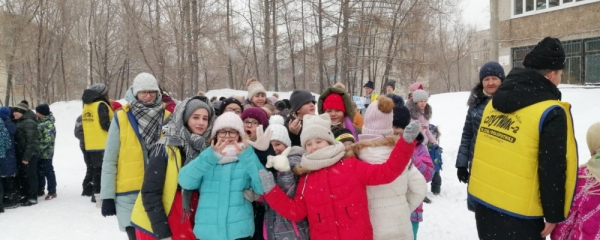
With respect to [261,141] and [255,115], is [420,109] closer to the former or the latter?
[255,115]

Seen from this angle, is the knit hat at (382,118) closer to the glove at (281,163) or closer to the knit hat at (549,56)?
the glove at (281,163)

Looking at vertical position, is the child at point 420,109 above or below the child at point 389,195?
above

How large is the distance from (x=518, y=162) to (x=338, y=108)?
5.89 feet

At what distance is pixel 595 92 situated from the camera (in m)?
13.2

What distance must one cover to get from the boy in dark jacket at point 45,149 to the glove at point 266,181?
671 cm

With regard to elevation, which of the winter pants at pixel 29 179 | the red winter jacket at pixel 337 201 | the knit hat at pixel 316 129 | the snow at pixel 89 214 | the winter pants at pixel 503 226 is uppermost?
the knit hat at pixel 316 129

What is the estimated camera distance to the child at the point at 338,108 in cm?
388

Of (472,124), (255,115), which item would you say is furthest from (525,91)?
(255,115)

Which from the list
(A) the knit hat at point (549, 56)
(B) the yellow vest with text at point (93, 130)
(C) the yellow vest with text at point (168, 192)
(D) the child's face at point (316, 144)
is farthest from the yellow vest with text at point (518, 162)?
(B) the yellow vest with text at point (93, 130)

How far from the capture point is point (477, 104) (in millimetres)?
3988

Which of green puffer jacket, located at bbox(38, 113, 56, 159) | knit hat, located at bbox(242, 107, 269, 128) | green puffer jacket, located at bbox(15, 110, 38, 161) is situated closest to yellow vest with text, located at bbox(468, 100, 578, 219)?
knit hat, located at bbox(242, 107, 269, 128)

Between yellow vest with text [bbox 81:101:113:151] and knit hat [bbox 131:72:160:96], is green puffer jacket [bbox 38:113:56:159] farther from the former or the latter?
knit hat [bbox 131:72:160:96]

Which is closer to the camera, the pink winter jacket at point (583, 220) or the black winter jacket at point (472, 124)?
the pink winter jacket at point (583, 220)

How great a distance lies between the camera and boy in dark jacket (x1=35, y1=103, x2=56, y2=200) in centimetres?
750
